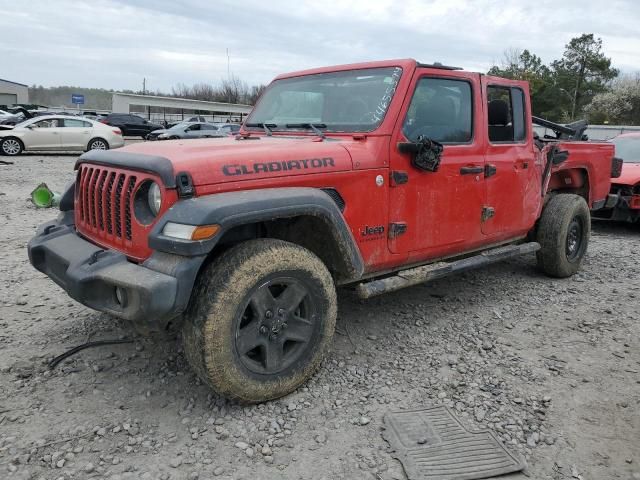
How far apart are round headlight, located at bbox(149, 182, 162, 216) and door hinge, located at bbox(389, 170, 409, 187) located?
147cm

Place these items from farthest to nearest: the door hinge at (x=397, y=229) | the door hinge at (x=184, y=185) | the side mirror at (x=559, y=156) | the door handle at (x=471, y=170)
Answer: the side mirror at (x=559, y=156) < the door handle at (x=471, y=170) < the door hinge at (x=397, y=229) < the door hinge at (x=184, y=185)

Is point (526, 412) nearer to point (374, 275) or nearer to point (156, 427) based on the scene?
point (374, 275)

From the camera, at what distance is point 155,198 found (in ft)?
9.09

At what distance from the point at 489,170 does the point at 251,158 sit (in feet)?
6.91

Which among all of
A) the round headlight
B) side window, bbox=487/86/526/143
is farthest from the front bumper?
side window, bbox=487/86/526/143

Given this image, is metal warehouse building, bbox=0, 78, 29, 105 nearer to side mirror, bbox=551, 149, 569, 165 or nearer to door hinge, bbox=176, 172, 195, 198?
side mirror, bbox=551, 149, 569, 165

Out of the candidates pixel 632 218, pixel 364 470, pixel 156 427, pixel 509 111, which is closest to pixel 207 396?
pixel 156 427

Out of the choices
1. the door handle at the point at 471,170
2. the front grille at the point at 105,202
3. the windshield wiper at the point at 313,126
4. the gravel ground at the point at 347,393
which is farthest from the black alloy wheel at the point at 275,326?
the door handle at the point at 471,170

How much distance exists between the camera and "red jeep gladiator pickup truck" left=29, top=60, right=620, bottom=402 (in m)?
2.68

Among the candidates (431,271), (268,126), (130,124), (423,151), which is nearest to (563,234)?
(431,271)

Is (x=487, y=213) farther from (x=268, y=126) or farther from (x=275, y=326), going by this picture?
(x=275, y=326)

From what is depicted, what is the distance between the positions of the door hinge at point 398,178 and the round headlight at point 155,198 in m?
1.47

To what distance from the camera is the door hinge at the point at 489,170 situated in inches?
163

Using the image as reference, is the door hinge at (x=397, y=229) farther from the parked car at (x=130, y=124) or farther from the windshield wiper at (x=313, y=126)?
the parked car at (x=130, y=124)
